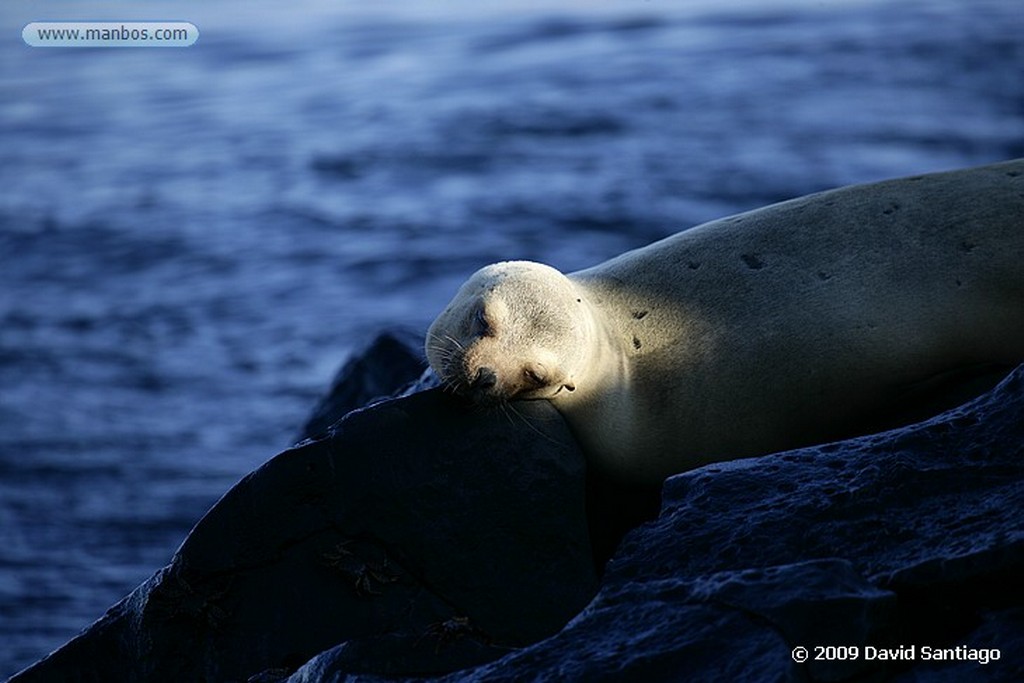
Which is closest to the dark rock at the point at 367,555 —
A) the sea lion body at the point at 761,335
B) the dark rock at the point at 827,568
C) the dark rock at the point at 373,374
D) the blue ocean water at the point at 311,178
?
the sea lion body at the point at 761,335

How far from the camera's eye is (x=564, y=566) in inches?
156

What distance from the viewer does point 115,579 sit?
7.70 meters

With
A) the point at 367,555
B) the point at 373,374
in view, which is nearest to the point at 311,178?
the point at 373,374

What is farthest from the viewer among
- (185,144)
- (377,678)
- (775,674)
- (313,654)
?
(185,144)

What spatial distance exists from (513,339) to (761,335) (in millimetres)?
792

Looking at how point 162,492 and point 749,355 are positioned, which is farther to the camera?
point 162,492

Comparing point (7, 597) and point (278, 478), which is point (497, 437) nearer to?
point (278, 478)

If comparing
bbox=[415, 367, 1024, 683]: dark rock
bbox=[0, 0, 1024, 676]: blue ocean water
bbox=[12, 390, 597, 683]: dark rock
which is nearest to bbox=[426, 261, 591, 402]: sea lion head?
bbox=[12, 390, 597, 683]: dark rock

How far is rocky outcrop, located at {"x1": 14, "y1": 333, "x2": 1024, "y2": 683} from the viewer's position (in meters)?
3.01

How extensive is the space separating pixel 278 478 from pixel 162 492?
492 centimetres

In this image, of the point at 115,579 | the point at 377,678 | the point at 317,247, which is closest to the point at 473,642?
the point at 377,678

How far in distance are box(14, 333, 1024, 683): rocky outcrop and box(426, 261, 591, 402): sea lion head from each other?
9cm

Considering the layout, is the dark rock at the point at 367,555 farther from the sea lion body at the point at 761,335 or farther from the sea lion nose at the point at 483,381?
the sea lion body at the point at 761,335

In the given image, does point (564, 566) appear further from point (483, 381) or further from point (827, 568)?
point (827, 568)
